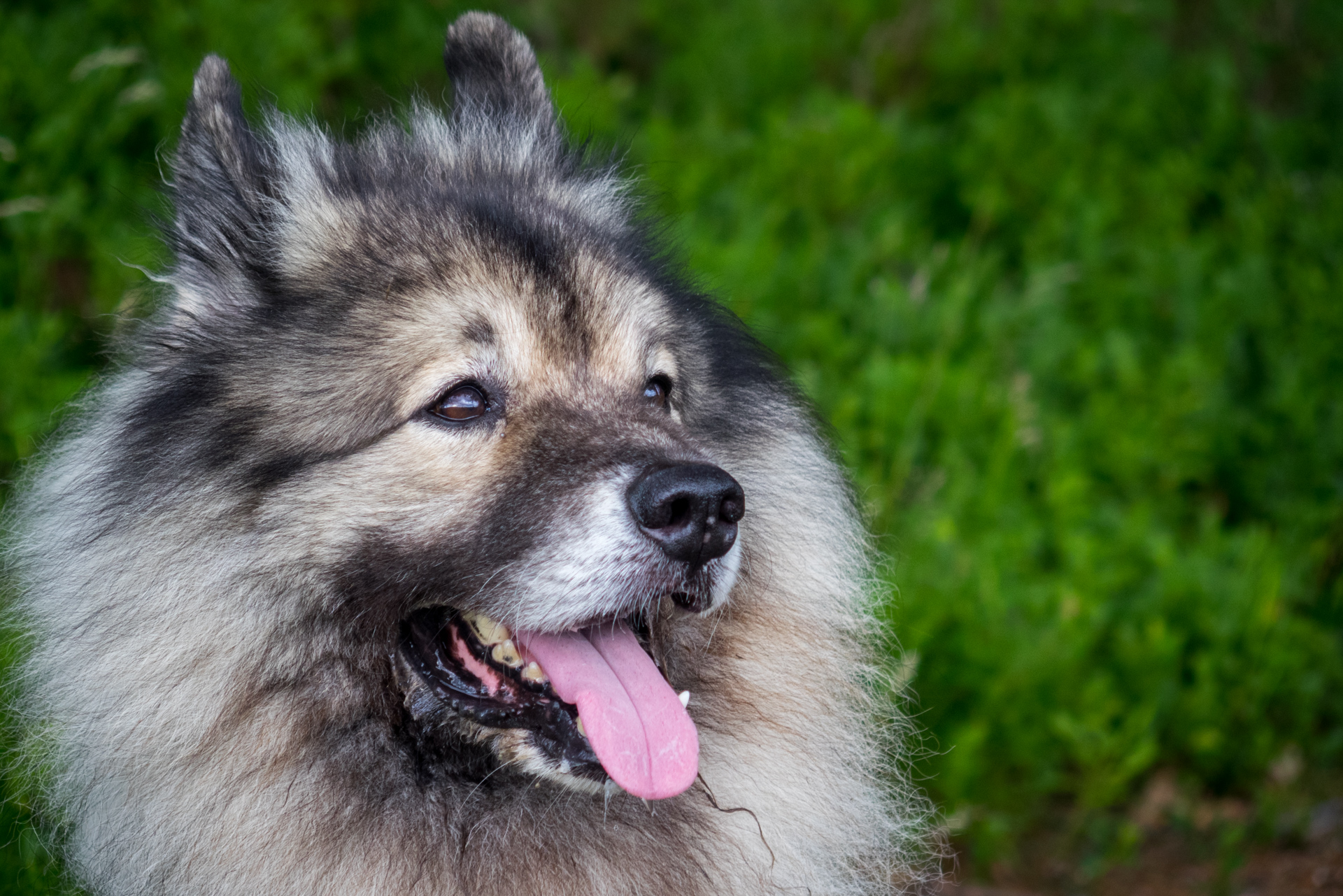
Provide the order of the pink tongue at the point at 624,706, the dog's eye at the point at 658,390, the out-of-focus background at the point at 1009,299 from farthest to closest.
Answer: the out-of-focus background at the point at 1009,299, the dog's eye at the point at 658,390, the pink tongue at the point at 624,706

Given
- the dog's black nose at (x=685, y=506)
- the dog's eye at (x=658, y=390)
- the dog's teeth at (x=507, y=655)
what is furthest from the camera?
the dog's eye at (x=658, y=390)

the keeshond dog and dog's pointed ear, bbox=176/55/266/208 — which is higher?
dog's pointed ear, bbox=176/55/266/208

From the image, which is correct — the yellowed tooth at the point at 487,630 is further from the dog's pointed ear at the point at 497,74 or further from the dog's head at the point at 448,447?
the dog's pointed ear at the point at 497,74

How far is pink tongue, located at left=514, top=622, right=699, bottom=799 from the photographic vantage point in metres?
2.47

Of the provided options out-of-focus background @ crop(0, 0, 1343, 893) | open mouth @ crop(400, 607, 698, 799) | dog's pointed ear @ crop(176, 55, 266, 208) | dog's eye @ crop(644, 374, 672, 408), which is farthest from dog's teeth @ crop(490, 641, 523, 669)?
out-of-focus background @ crop(0, 0, 1343, 893)

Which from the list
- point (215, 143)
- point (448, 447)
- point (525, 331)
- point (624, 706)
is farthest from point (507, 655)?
point (215, 143)

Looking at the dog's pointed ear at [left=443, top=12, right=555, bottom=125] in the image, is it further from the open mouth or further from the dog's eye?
the open mouth

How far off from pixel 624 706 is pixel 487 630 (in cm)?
37

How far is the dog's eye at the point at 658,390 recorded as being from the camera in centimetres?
298

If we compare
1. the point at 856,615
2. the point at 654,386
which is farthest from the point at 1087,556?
the point at 654,386

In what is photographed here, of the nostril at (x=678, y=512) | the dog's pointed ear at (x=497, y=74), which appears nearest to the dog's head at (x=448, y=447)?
the nostril at (x=678, y=512)

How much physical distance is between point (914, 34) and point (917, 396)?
3.89 meters

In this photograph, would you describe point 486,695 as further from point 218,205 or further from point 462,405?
point 218,205

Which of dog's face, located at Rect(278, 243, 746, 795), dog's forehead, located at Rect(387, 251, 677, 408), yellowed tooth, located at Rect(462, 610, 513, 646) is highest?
dog's forehead, located at Rect(387, 251, 677, 408)
